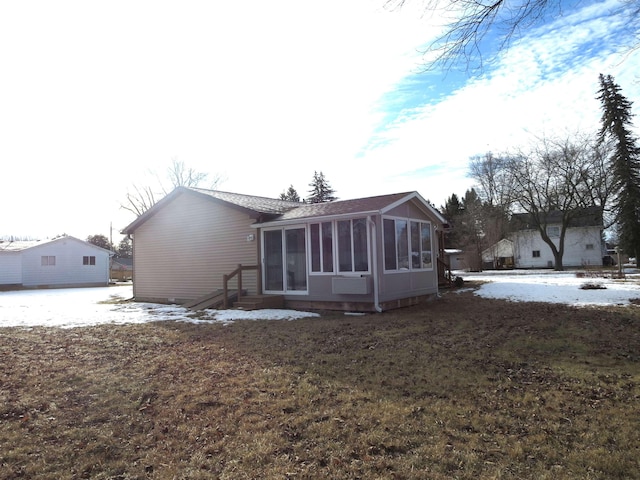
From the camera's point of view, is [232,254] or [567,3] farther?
[232,254]

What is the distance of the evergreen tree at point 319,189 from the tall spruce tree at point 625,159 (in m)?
29.8

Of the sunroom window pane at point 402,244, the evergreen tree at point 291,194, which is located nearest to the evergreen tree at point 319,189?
the evergreen tree at point 291,194

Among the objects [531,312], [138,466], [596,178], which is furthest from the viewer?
[596,178]

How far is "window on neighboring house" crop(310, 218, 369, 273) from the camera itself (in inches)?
428

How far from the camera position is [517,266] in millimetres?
41938

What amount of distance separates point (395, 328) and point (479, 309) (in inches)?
138

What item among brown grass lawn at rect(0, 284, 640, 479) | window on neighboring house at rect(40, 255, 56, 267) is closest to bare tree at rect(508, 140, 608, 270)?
brown grass lawn at rect(0, 284, 640, 479)

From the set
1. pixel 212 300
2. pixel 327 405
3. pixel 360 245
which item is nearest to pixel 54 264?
pixel 212 300

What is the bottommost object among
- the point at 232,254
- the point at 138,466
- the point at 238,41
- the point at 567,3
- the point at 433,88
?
the point at 138,466

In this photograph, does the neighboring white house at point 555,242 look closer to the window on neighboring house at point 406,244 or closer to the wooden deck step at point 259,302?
the window on neighboring house at point 406,244

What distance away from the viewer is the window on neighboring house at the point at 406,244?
11320 millimetres

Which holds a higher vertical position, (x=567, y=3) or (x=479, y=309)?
(x=567, y=3)

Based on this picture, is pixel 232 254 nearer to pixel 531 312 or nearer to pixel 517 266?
pixel 531 312

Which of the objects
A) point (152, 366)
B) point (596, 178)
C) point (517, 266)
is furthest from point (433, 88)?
point (517, 266)
